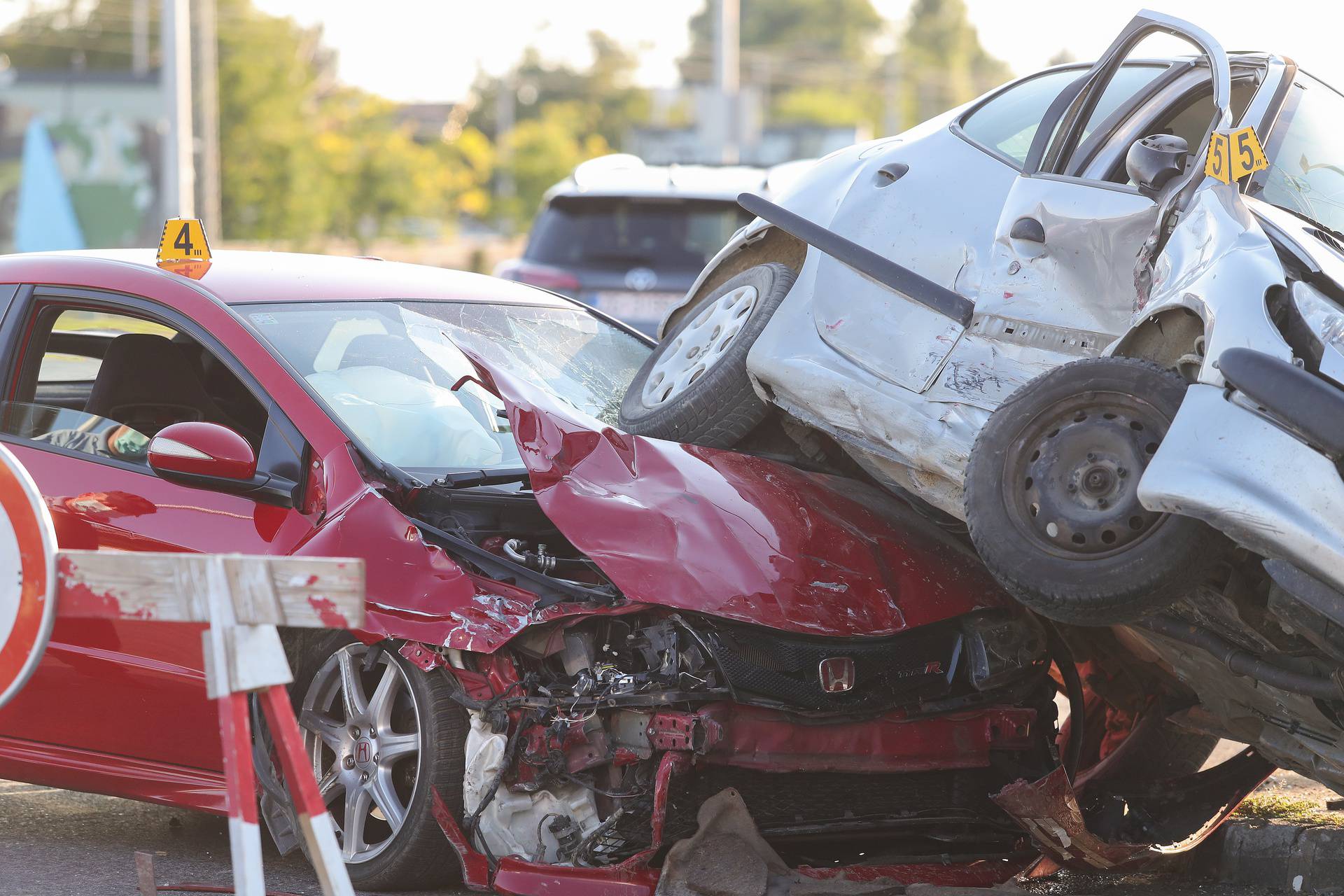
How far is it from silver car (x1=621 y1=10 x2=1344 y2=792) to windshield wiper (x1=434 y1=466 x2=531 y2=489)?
671mm

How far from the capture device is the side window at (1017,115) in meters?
5.11

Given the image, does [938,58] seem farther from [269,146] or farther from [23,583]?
[23,583]

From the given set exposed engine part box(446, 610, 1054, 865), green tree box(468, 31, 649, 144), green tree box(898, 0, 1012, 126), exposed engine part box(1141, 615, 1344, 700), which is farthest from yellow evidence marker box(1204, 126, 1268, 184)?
green tree box(898, 0, 1012, 126)

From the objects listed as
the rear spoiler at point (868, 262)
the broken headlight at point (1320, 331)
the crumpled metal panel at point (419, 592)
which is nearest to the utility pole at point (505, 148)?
the rear spoiler at point (868, 262)

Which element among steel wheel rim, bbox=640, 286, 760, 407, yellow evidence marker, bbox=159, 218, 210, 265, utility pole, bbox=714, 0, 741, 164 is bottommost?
steel wheel rim, bbox=640, 286, 760, 407

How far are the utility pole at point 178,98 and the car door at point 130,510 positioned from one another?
14.4 meters

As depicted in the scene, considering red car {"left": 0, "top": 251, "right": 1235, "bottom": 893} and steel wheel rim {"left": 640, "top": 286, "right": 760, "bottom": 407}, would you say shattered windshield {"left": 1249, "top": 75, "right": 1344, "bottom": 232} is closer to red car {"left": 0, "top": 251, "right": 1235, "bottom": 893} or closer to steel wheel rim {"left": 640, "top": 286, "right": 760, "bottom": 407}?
red car {"left": 0, "top": 251, "right": 1235, "bottom": 893}

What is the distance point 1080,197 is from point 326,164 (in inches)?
1507

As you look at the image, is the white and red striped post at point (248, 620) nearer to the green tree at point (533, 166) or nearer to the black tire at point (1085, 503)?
the black tire at point (1085, 503)

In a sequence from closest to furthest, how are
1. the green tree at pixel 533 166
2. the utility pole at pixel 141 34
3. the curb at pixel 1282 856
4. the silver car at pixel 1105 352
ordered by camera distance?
1. the silver car at pixel 1105 352
2. the curb at pixel 1282 856
3. the green tree at pixel 533 166
4. the utility pole at pixel 141 34

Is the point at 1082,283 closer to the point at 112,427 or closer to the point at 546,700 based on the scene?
the point at 546,700

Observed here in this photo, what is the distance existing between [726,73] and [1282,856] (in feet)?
→ 97.8

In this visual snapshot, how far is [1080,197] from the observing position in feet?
15.0

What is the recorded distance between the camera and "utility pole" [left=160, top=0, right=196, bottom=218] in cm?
1889
